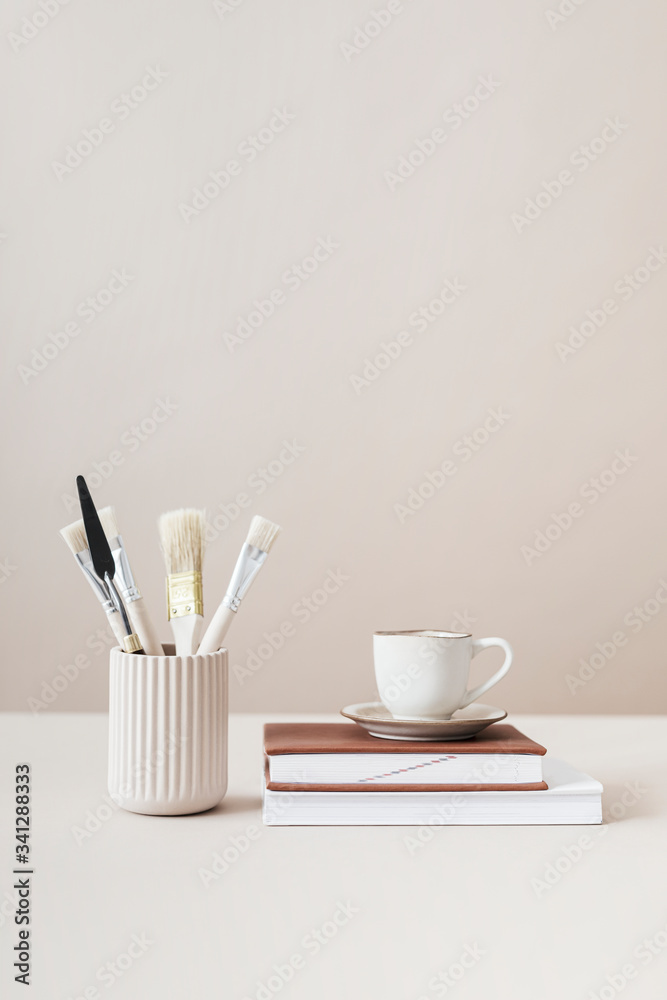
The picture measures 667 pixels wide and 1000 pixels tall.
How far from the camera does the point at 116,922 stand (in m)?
0.54

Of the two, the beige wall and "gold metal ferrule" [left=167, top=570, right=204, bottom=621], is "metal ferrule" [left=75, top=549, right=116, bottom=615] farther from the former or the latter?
the beige wall

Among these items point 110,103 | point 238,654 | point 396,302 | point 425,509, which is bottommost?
point 238,654

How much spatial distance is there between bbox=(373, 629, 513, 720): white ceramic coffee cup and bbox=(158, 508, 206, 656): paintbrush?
0.55ft

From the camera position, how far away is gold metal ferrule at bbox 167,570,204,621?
75 cm

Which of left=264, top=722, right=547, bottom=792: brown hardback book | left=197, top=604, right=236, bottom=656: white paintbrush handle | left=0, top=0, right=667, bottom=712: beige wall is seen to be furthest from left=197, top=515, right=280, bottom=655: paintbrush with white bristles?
left=0, top=0, right=667, bottom=712: beige wall

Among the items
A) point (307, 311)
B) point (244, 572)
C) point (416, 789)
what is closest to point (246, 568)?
point (244, 572)

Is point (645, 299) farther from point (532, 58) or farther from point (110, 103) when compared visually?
point (110, 103)

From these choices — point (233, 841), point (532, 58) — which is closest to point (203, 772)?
point (233, 841)

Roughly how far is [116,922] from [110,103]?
2.59 m

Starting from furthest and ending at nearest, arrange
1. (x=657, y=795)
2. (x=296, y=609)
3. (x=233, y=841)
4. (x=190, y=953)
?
1. (x=296, y=609)
2. (x=657, y=795)
3. (x=233, y=841)
4. (x=190, y=953)

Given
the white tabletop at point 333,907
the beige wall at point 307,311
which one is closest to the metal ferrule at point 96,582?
the white tabletop at point 333,907

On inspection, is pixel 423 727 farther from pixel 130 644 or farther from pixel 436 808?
pixel 130 644

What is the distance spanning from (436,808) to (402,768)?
0.13ft

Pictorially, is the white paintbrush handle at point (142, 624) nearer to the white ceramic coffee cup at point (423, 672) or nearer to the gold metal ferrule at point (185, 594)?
the gold metal ferrule at point (185, 594)
